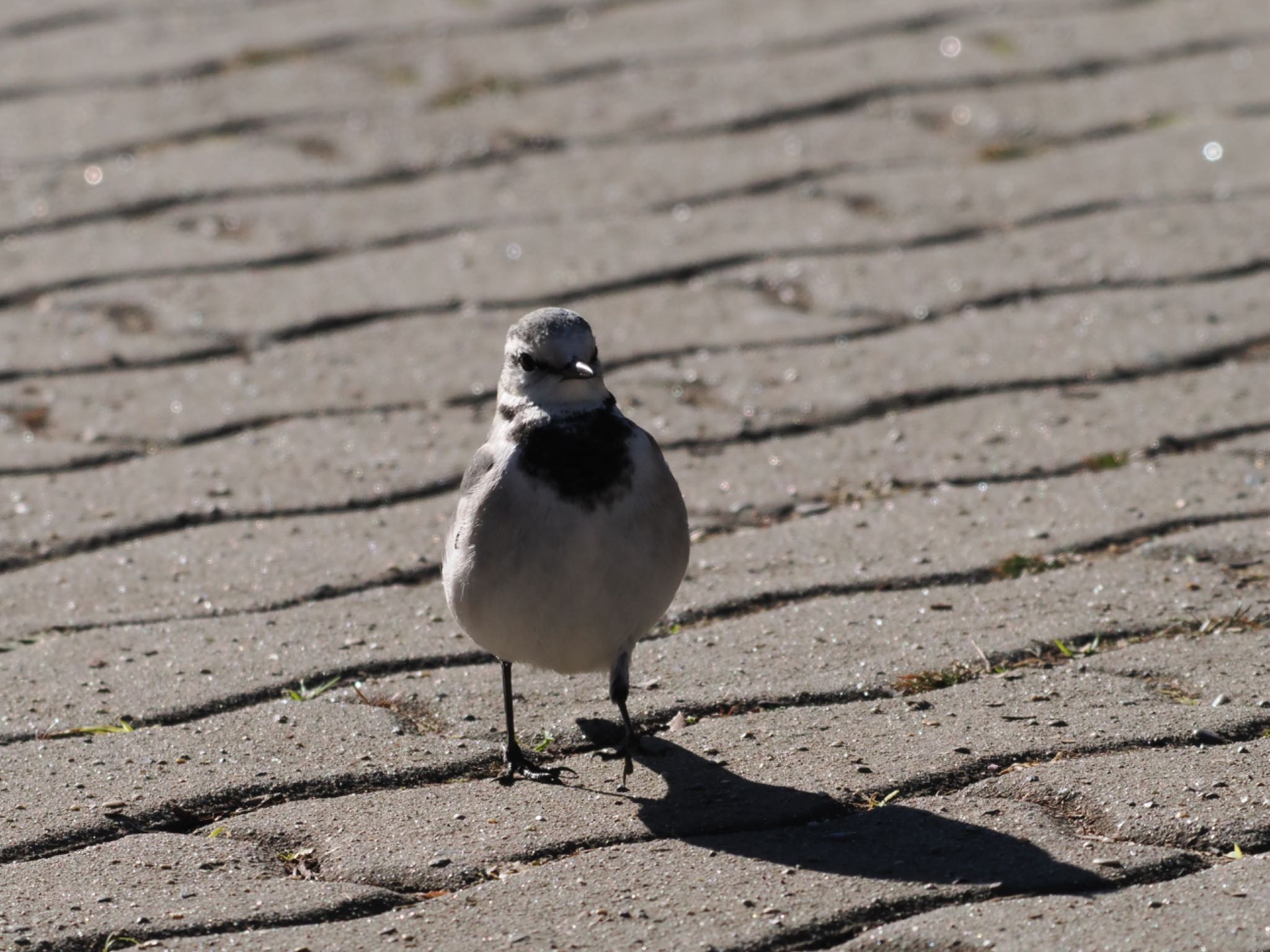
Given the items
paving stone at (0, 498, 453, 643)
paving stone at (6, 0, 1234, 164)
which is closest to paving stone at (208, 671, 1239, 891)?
paving stone at (0, 498, 453, 643)

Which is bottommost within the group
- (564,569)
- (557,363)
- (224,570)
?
(224,570)

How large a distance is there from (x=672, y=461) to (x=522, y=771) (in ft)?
4.90

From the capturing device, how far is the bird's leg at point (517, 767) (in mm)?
3111

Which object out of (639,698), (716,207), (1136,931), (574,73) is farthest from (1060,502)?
(574,73)

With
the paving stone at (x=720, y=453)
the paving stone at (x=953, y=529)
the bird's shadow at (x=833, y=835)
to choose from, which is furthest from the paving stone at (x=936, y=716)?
the paving stone at (x=720, y=453)

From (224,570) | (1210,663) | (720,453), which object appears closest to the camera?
(1210,663)

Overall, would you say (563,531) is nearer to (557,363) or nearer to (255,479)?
(557,363)

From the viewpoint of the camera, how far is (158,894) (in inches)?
106

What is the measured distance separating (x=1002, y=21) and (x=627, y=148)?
191 centimetres

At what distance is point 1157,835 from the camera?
2.75m

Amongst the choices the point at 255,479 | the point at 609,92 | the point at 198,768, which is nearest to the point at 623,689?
the point at 198,768

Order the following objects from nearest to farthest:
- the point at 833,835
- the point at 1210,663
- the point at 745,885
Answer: the point at 745,885
the point at 833,835
the point at 1210,663

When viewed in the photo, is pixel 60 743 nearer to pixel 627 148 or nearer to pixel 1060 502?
pixel 1060 502

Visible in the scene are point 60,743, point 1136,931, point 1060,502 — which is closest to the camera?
point 1136,931
